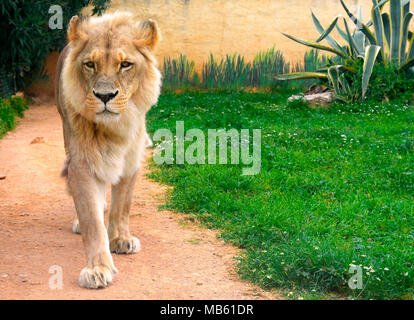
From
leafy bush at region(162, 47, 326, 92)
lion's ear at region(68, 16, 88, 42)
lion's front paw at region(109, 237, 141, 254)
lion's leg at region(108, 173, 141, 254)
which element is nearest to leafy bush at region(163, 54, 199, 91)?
leafy bush at region(162, 47, 326, 92)

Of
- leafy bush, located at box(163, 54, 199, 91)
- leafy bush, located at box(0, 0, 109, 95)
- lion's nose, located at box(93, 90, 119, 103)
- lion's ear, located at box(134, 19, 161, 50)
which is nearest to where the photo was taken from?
lion's nose, located at box(93, 90, 119, 103)

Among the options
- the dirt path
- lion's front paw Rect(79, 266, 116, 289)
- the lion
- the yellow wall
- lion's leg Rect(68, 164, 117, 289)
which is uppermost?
the yellow wall

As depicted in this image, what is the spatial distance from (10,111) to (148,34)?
6734 millimetres

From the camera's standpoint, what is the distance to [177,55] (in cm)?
1272

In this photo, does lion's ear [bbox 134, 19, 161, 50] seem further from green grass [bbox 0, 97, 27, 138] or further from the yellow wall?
the yellow wall

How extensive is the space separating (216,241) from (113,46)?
1.81 metres

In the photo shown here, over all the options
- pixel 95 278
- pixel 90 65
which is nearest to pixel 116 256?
pixel 95 278

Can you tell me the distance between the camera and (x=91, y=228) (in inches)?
139

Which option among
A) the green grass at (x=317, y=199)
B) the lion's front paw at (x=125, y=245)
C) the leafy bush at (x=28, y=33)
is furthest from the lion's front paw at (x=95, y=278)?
the leafy bush at (x=28, y=33)

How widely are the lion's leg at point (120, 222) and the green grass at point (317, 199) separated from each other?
0.86 m

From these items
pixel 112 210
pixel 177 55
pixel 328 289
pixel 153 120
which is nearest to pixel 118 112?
pixel 112 210

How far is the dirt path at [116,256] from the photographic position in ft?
11.0

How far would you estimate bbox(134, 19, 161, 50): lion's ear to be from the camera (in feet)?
12.3

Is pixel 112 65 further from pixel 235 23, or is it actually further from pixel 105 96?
pixel 235 23
